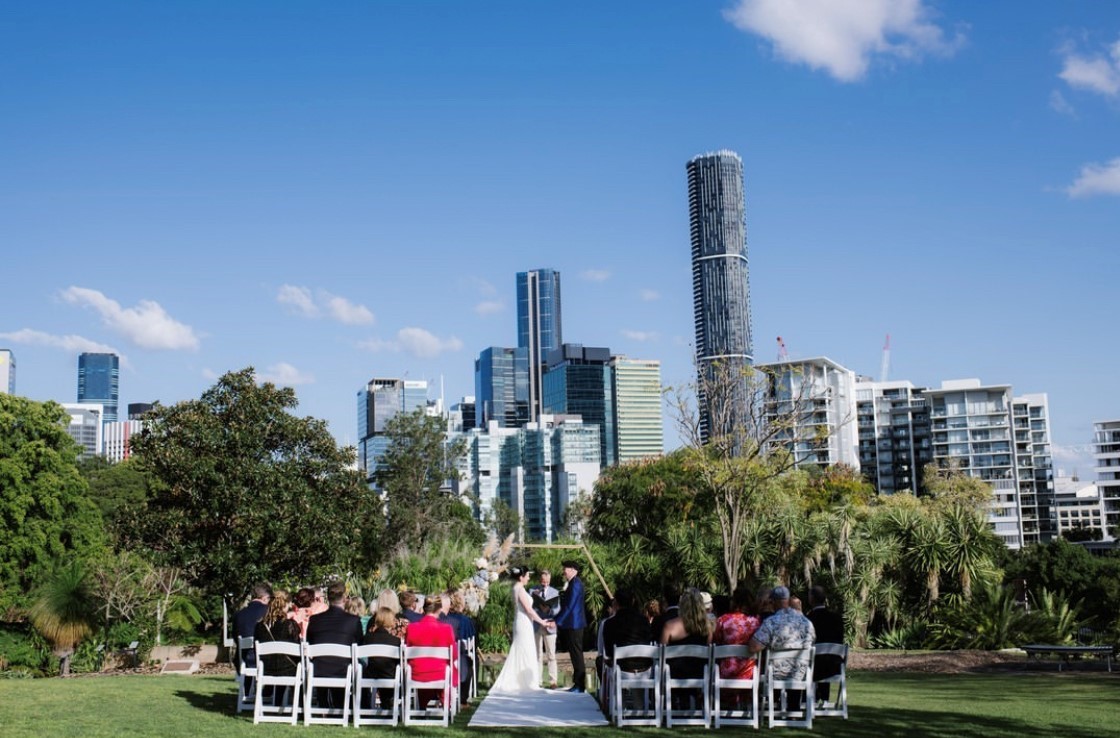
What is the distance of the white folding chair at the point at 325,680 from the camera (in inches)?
412

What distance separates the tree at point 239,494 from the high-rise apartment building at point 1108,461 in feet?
547

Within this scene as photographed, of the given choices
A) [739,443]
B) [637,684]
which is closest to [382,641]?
[637,684]

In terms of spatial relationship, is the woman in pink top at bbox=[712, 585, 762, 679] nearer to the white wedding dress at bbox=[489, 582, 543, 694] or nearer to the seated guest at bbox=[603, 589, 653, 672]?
the seated guest at bbox=[603, 589, 653, 672]

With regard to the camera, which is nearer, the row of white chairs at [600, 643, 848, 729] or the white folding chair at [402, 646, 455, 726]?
the row of white chairs at [600, 643, 848, 729]

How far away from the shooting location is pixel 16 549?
→ 32469 millimetres

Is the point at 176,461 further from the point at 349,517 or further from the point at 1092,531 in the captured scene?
the point at 1092,531

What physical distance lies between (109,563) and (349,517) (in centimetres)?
598

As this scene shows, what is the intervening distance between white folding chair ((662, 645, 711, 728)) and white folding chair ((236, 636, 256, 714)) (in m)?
4.18

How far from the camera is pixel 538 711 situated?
11.8 m

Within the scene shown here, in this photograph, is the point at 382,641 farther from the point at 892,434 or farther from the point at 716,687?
the point at 892,434

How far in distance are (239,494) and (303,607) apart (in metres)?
9.46

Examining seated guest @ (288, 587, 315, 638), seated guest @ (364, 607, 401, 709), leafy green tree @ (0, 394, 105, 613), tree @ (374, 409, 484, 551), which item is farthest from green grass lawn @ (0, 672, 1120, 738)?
tree @ (374, 409, 484, 551)

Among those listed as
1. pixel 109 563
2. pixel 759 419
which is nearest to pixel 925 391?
pixel 759 419

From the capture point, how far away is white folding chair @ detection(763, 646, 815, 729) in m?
10.1
